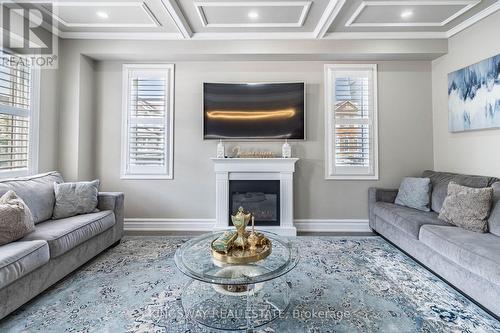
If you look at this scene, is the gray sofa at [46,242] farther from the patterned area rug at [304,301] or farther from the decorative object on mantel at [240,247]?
the decorative object on mantel at [240,247]

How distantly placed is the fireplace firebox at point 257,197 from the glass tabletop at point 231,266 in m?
1.52

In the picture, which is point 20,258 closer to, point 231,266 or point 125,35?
point 231,266

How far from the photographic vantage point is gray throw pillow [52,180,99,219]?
2738 millimetres

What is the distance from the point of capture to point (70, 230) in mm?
2314

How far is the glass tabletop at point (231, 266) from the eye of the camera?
5.01ft

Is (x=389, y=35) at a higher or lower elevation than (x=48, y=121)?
higher

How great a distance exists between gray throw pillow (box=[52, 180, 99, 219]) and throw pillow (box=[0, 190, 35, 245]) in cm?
52

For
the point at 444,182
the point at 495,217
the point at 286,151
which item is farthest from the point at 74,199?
the point at 444,182

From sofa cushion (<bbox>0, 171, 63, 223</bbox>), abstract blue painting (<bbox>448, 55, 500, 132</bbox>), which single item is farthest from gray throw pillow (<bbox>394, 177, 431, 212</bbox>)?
sofa cushion (<bbox>0, 171, 63, 223</bbox>)

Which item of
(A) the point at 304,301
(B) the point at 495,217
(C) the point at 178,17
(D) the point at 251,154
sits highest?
(C) the point at 178,17

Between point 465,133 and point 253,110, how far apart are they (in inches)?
117

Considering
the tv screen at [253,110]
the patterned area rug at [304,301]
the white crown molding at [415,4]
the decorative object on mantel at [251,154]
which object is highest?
the white crown molding at [415,4]

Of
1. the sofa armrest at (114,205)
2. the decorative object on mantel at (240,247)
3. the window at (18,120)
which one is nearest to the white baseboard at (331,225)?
the decorative object on mantel at (240,247)

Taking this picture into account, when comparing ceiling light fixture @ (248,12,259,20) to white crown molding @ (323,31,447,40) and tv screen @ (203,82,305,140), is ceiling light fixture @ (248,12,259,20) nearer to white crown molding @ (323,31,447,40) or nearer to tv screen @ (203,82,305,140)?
tv screen @ (203,82,305,140)
